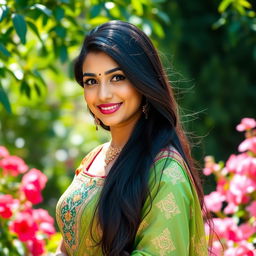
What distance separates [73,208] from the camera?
2184 mm

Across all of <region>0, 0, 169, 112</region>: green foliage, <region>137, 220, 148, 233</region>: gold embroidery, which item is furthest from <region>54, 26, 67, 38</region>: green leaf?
<region>137, 220, 148, 233</region>: gold embroidery

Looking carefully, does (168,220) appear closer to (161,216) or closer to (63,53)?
(161,216)

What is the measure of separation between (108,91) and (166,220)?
494 millimetres

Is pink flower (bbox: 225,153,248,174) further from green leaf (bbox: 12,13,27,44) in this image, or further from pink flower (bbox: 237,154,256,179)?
green leaf (bbox: 12,13,27,44)

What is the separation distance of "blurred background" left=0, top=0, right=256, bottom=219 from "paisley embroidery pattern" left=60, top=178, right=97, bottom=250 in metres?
0.65

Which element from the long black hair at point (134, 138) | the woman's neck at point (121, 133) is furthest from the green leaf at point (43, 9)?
the woman's neck at point (121, 133)

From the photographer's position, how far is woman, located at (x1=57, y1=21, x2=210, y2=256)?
1942 millimetres

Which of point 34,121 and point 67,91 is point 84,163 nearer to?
point 34,121

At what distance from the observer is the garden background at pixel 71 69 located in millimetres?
3078

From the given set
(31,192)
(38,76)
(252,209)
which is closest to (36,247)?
(31,192)

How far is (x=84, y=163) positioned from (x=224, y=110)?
2.64 m

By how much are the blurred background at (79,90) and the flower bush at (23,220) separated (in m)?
0.45

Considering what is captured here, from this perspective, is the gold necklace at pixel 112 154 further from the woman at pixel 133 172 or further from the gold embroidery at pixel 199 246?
the gold embroidery at pixel 199 246

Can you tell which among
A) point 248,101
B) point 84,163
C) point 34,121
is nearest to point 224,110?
point 248,101
